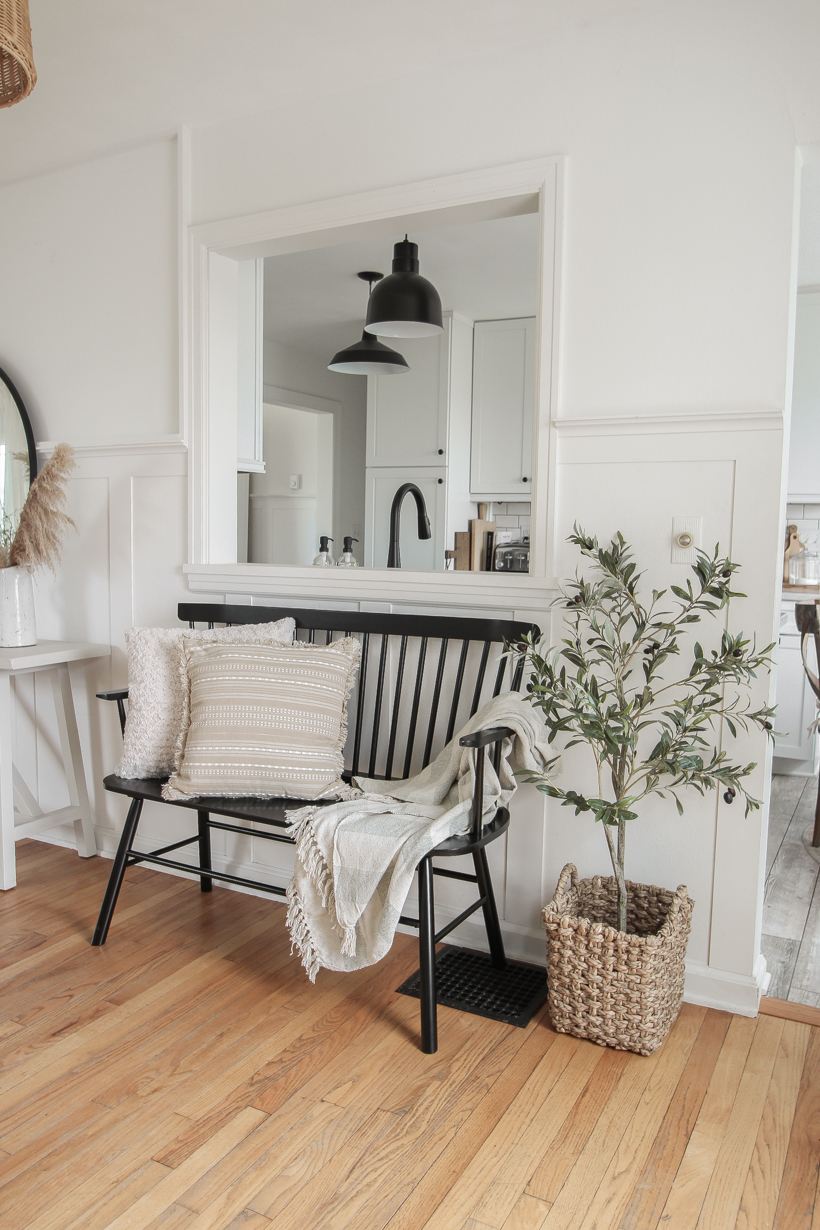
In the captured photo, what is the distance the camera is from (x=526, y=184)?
7.55 feet

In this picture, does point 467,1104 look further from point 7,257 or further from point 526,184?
point 7,257

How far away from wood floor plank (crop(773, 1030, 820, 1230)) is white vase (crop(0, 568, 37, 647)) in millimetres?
2548

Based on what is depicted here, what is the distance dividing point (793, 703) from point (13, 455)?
3.69m

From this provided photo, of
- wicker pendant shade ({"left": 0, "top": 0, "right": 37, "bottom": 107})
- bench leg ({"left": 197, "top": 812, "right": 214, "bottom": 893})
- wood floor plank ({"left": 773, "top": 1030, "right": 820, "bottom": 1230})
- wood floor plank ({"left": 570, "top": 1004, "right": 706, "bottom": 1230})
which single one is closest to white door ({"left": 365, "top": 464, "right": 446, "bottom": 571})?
bench leg ({"left": 197, "top": 812, "right": 214, "bottom": 893})

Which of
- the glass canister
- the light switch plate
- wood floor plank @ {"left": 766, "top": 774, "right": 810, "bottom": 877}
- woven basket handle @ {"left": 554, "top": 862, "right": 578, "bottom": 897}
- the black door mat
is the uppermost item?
the light switch plate

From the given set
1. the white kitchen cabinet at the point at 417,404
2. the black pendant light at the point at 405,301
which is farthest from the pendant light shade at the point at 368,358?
the white kitchen cabinet at the point at 417,404

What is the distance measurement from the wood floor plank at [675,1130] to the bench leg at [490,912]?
1.72 ft

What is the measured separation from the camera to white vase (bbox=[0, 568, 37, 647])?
2955mm

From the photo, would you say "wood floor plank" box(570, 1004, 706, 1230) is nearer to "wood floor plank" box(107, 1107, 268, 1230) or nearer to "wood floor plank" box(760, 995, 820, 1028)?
"wood floor plank" box(760, 995, 820, 1028)

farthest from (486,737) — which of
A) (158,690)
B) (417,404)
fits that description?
(417,404)

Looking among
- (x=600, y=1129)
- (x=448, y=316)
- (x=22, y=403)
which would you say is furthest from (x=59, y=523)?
(x=448, y=316)

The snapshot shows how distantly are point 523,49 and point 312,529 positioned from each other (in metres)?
4.67

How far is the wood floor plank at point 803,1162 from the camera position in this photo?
1537 mm

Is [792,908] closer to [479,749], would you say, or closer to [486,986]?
[486,986]
